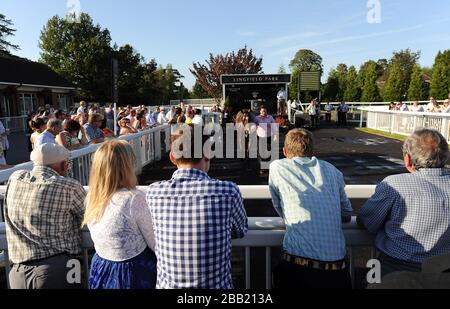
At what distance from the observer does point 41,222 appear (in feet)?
7.44

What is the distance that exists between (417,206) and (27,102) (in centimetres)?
3286

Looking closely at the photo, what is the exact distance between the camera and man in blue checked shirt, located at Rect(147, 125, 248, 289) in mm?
1839

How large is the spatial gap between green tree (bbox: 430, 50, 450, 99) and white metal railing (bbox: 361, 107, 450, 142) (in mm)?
17270

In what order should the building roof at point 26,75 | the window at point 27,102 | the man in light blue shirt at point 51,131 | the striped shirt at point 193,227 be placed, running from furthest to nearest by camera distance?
the window at point 27,102 < the building roof at point 26,75 < the man in light blue shirt at point 51,131 < the striped shirt at point 193,227

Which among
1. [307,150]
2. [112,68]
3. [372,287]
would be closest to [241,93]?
[112,68]

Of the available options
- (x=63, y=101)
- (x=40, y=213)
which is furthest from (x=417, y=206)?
(x=63, y=101)

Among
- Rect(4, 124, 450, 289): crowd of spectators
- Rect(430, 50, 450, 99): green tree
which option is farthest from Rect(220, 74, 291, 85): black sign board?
Rect(430, 50, 450, 99): green tree

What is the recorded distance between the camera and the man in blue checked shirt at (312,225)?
216 centimetres

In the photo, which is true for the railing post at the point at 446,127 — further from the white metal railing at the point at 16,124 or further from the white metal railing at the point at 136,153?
the white metal railing at the point at 16,124

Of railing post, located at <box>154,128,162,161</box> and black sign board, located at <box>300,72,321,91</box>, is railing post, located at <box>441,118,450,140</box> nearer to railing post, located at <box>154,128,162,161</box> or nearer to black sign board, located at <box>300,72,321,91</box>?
railing post, located at <box>154,128,162,161</box>

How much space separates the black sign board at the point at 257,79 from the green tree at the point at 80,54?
3157cm

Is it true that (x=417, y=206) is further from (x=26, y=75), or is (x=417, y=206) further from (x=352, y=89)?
(x=352, y=89)

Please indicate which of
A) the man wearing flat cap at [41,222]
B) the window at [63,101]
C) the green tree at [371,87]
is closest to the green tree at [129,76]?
the window at [63,101]
